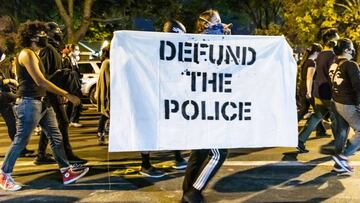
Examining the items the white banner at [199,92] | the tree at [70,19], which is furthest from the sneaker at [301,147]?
the tree at [70,19]

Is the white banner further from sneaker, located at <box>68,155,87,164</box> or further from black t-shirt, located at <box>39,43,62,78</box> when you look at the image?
sneaker, located at <box>68,155,87,164</box>

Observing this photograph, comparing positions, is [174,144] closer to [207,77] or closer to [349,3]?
[207,77]

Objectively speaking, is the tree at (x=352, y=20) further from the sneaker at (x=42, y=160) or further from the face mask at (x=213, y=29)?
the face mask at (x=213, y=29)

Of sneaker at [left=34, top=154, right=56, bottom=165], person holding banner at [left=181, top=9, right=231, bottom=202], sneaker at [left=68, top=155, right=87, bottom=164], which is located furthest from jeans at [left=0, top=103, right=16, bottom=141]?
person holding banner at [left=181, top=9, right=231, bottom=202]

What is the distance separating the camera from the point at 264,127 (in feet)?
17.7

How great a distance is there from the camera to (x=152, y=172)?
6645 millimetres

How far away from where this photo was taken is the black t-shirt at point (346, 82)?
6.40m

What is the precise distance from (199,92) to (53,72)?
2.38 m

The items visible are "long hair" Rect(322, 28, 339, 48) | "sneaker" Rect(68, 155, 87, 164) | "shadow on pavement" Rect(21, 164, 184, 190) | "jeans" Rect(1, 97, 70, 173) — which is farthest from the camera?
"long hair" Rect(322, 28, 339, 48)

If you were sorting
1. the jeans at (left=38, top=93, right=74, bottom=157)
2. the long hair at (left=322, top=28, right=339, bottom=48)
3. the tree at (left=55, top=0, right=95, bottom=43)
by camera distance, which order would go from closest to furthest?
the jeans at (left=38, top=93, right=74, bottom=157)
the long hair at (left=322, top=28, right=339, bottom=48)
the tree at (left=55, top=0, right=95, bottom=43)

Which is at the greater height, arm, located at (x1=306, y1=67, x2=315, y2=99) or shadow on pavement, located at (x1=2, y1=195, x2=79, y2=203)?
arm, located at (x1=306, y1=67, x2=315, y2=99)

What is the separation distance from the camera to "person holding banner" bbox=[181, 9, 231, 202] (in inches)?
208

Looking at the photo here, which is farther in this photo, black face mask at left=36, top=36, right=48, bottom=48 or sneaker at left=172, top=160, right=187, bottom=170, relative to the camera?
sneaker at left=172, top=160, right=187, bottom=170

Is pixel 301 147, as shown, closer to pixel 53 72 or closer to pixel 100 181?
pixel 100 181
